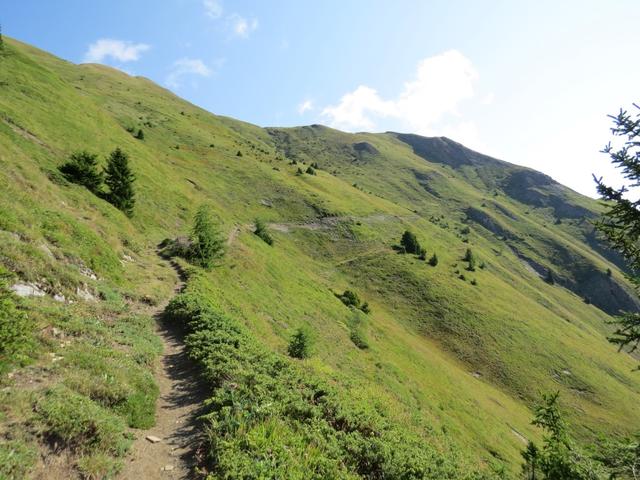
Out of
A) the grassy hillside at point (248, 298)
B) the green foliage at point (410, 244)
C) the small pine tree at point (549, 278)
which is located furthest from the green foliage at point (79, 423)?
the small pine tree at point (549, 278)

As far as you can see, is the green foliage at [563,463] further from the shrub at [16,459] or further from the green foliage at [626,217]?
the shrub at [16,459]

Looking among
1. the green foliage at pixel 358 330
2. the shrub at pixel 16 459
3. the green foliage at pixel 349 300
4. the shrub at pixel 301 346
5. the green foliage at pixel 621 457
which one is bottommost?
the green foliage at pixel 358 330

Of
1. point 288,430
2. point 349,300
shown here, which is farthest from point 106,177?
point 349,300

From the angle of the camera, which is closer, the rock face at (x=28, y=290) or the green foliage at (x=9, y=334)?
the green foliage at (x=9, y=334)

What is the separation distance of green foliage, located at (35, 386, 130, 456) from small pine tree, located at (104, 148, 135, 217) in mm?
32693

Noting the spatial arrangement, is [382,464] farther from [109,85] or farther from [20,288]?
[109,85]

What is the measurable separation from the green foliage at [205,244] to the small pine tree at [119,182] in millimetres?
8478

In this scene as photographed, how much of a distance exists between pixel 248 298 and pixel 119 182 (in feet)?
63.0

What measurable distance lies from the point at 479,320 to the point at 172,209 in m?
59.4

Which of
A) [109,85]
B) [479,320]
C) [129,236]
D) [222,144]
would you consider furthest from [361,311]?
[109,85]

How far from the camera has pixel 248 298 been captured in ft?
111

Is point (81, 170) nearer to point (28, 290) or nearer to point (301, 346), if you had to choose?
point (28, 290)

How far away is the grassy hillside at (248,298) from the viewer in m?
10.8

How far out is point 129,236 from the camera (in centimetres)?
3262
